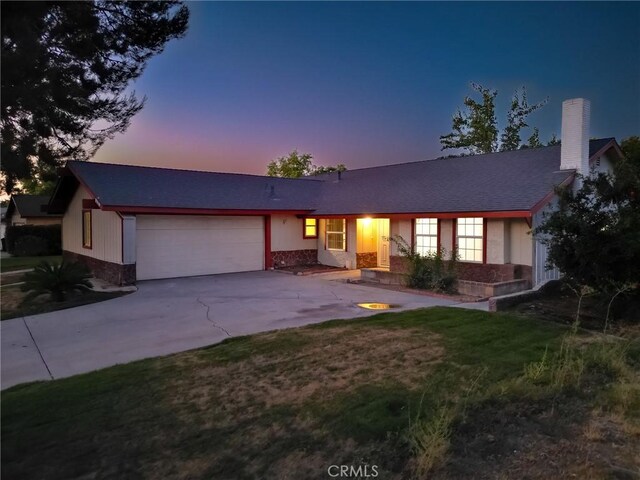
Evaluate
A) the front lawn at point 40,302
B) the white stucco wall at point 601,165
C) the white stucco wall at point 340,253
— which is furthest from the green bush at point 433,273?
the front lawn at point 40,302

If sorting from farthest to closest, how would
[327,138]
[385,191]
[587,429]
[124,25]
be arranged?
[327,138], [385,191], [124,25], [587,429]

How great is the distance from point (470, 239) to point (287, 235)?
7.59 metres

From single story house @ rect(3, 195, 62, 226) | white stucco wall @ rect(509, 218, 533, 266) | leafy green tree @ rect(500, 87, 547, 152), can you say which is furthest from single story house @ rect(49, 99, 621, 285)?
leafy green tree @ rect(500, 87, 547, 152)

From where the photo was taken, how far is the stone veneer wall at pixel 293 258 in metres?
17.6

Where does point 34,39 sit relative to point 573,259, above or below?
above

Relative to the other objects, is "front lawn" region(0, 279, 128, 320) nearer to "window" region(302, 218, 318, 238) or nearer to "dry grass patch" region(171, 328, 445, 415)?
"dry grass patch" region(171, 328, 445, 415)

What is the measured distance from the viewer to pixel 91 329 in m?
8.01

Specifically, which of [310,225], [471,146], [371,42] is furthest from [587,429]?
[471,146]

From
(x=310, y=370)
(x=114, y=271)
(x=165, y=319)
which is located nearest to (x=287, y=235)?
(x=114, y=271)

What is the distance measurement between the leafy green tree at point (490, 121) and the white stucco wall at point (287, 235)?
20959 millimetres

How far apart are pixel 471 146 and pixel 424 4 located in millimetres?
25470

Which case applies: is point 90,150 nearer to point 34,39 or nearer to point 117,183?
point 117,183

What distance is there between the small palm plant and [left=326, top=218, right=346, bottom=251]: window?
9636 mm

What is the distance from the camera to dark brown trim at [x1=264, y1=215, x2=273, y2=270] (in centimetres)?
1731
